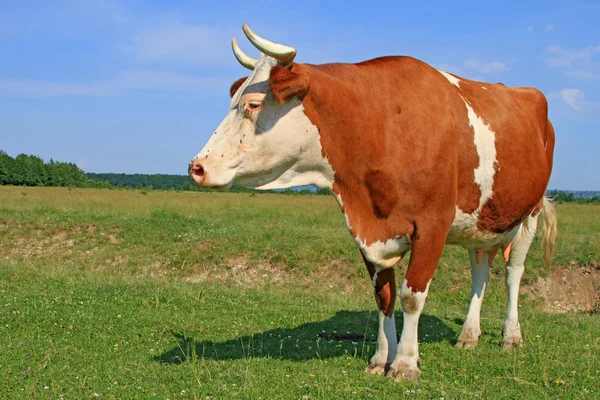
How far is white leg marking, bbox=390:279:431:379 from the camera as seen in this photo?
4.95 metres

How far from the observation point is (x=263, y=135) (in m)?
4.64

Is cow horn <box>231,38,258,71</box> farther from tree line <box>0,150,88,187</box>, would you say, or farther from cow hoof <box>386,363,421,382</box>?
tree line <box>0,150,88,187</box>

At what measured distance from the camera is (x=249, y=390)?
4.61 metres

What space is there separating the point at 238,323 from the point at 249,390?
2.77 m

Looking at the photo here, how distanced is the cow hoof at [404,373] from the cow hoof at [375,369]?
0.25m

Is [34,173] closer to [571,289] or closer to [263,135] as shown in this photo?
[571,289]

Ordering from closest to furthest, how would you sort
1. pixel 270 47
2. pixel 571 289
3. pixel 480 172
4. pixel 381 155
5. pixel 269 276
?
pixel 270 47, pixel 381 155, pixel 480 172, pixel 571 289, pixel 269 276

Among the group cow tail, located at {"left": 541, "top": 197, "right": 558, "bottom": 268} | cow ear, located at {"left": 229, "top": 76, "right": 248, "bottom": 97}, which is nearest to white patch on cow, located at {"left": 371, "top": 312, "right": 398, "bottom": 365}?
cow ear, located at {"left": 229, "top": 76, "right": 248, "bottom": 97}

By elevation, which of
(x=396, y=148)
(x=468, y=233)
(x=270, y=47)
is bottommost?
(x=468, y=233)

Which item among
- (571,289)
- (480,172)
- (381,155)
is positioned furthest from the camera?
(571,289)

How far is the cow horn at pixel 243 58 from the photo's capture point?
490 centimetres

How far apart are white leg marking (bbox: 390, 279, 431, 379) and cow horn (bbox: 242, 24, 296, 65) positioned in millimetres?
2079

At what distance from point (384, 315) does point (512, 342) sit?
2.03m

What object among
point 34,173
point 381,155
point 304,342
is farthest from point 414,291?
point 34,173
